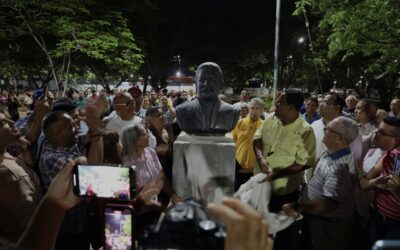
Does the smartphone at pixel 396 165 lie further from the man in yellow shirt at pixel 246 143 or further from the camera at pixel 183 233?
the camera at pixel 183 233

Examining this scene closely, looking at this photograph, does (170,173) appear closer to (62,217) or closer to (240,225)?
(62,217)

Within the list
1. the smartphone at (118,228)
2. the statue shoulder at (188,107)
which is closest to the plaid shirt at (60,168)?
the smartphone at (118,228)

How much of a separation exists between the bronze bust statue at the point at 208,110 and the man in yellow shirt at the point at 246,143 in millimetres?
1871

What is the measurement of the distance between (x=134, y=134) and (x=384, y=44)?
29.4 feet

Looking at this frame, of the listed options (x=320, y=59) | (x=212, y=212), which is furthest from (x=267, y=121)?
(x=320, y=59)

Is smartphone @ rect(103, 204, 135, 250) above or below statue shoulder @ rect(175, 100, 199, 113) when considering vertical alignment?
below

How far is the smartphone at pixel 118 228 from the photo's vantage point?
10.1 feet

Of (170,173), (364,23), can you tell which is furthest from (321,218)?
(364,23)

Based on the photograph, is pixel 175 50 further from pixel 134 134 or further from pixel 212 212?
pixel 212 212

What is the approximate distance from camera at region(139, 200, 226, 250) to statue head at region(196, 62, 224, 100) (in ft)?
10.8

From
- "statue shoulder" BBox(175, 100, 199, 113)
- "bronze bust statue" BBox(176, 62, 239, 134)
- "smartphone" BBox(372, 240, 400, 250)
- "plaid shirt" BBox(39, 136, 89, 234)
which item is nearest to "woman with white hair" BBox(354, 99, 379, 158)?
"bronze bust statue" BBox(176, 62, 239, 134)

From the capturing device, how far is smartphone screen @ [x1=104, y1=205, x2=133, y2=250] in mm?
3086

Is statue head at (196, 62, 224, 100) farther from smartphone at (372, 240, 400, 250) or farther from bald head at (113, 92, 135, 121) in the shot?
smartphone at (372, 240, 400, 250)

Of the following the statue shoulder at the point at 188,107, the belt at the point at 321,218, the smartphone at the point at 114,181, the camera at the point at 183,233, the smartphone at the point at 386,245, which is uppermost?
the statue shoulder at the point at 188,107
